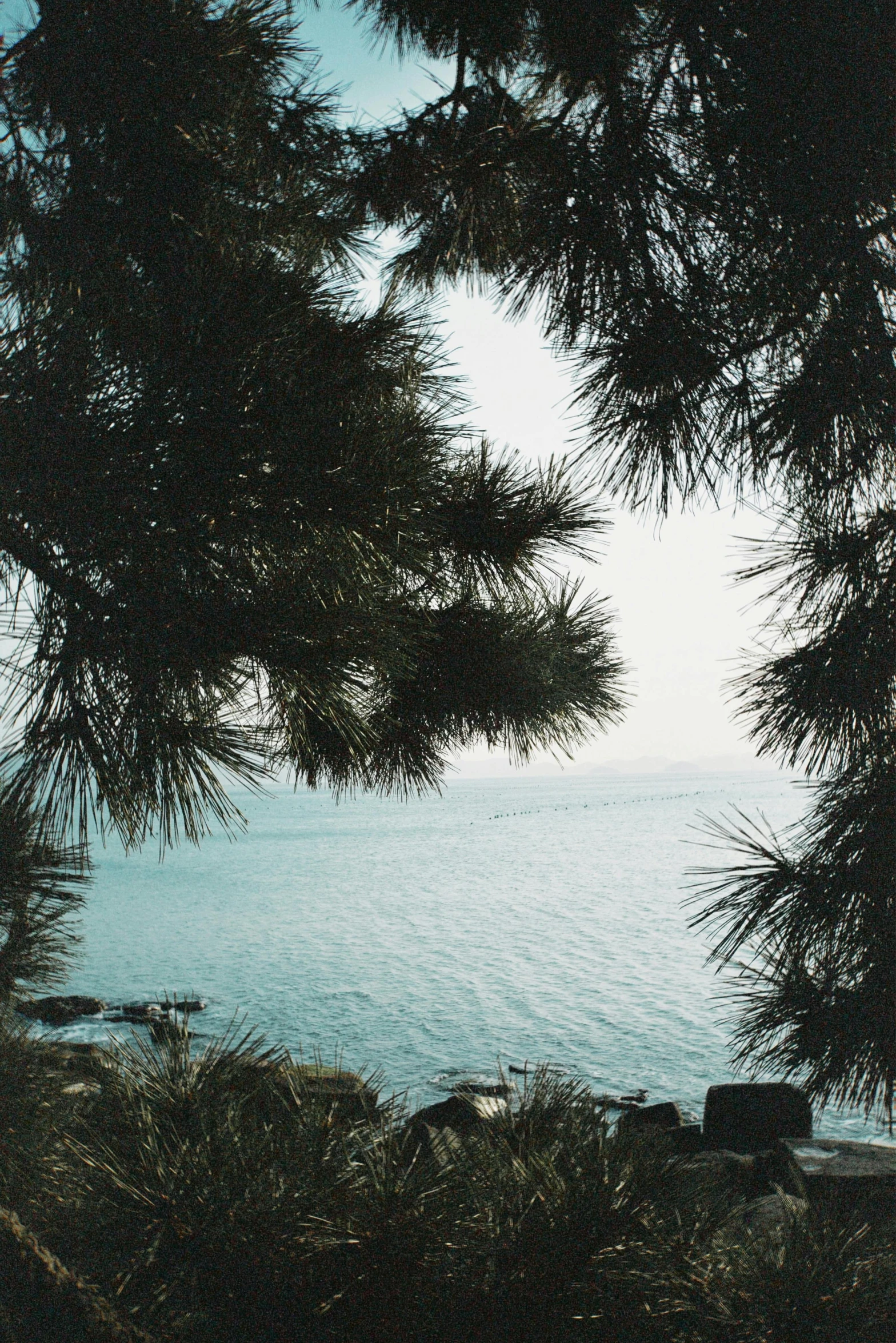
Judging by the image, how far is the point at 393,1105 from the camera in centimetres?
168

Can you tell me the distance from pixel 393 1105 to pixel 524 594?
1.33 m

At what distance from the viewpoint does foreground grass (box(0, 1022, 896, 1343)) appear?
117 centimetres

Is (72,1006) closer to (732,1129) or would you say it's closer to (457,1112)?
(457,1112)

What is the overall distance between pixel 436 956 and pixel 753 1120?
23.6 feet

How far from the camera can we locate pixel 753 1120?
17.2 ft

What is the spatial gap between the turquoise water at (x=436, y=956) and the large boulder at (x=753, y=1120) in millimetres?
477

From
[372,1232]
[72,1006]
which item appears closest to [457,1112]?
[372,1232]

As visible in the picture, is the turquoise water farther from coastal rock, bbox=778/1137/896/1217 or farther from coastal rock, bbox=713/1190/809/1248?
coastal rock, bbox=778/1137/896/1217

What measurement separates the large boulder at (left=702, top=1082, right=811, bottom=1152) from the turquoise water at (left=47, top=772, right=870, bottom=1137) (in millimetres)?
477

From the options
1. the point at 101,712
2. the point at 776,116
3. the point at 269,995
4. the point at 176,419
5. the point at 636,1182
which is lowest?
the point at 269,995

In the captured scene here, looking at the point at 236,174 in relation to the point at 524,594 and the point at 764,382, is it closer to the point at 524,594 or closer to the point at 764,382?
the point at 764,382

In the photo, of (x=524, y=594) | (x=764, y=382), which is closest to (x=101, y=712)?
(x=764, y=382)

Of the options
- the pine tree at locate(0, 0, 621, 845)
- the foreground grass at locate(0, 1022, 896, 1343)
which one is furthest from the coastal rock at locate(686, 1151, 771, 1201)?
the pine tree at locate(0, 0, 621, 845)

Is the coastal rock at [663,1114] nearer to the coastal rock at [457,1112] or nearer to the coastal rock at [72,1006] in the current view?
the coastal rock at [457,1112]
